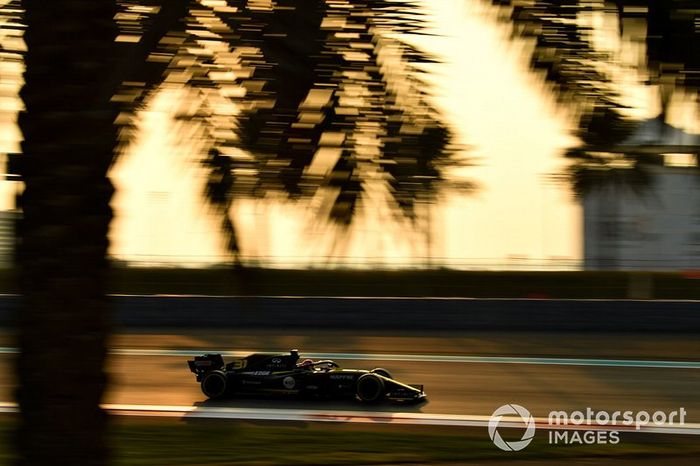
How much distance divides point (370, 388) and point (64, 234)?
6.01m

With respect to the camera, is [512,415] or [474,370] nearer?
[512,415]

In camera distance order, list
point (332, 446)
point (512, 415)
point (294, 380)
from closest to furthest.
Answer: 1. point (332, 446)
2. point (512, 415)
3. point (294, 380)

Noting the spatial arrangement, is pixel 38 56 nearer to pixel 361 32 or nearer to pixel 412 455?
pixel 361 32

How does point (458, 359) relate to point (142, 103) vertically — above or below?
below

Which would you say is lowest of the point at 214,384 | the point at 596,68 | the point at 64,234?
the point at 214,384

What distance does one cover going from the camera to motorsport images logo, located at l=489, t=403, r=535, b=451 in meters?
7.38

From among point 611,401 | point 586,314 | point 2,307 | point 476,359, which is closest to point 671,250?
point 586,314

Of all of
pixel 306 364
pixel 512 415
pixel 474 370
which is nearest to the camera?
pixel 512 415


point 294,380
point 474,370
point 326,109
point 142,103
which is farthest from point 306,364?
point 326,109

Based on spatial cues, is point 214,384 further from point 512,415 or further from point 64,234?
point 64,234

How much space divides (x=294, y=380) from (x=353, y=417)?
3.03ft

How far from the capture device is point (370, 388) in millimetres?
9156

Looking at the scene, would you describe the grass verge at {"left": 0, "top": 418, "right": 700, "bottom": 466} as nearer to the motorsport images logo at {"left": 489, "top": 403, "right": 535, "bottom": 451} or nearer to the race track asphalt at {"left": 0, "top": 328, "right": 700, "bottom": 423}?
the motorsport images logo at {"left": 489, "top": 403, "right": 535, "bottom": 451}

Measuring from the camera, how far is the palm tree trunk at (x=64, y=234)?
3.43m
